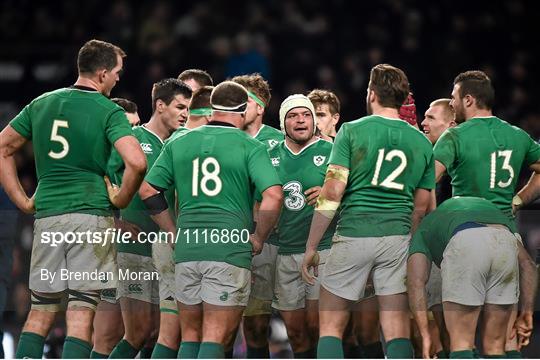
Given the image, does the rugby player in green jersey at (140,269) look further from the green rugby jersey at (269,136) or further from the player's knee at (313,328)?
the player's knee at (313,328)

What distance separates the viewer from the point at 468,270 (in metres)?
8.64

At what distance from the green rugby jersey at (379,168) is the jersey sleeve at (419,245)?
0.14 m

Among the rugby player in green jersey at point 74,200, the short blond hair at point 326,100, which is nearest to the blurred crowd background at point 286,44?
the short blond hair at point 326,100

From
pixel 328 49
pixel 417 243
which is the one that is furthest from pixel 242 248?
pixel 328 49

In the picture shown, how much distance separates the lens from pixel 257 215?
9.18m

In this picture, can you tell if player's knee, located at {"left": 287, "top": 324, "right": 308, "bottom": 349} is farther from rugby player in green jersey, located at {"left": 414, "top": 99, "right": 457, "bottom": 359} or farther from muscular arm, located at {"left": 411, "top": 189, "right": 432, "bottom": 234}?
muscular arm, located at {"left": 411, "top": 189, "right": 432, "bottom": 234}

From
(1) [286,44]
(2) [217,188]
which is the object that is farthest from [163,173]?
(1) [286,44]

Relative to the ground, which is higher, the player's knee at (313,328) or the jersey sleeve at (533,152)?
the jersey sleeve at (533,152)

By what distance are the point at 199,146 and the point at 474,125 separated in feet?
5.87

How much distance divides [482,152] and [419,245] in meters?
0.73

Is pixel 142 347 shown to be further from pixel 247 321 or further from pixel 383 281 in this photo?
pixel 383 281

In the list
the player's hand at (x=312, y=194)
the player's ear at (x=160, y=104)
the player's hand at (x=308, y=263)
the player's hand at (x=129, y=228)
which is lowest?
the player's hand at (x=308, y=263)

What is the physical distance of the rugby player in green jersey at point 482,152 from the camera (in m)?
8.97

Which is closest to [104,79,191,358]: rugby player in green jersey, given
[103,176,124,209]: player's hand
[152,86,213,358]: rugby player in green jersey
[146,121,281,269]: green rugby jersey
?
Answer: [152,86,213,358]: rugby player in green jersey
